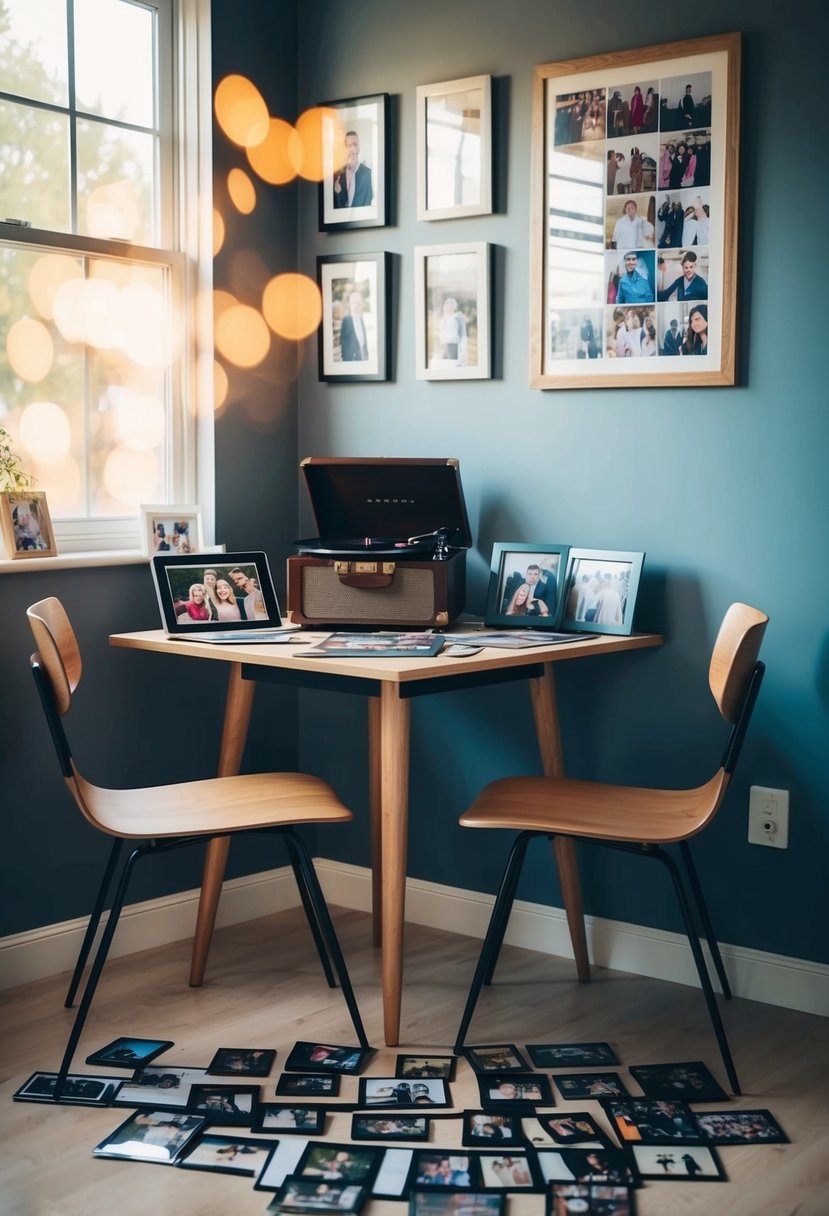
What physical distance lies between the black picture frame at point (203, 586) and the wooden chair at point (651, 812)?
0.66 m

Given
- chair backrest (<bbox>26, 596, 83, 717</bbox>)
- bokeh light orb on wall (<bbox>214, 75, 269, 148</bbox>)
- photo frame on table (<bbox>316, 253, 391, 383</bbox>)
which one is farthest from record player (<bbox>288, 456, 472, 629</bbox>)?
bokeh light orb on wall (<bbox>214, 75, 269, 148</bbox>)

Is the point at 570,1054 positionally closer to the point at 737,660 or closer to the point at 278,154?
the point at 737,660

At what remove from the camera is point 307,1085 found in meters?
2.31

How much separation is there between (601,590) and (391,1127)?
119 cm

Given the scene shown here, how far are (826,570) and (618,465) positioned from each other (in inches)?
20.3

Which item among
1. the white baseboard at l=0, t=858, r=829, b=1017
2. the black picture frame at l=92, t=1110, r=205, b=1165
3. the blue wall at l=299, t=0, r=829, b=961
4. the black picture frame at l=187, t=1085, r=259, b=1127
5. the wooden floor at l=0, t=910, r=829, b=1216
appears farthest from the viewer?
the white baseboard at l=0, t=858, r=829, b=1017

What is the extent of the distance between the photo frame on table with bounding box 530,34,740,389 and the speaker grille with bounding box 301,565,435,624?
547 millimetres

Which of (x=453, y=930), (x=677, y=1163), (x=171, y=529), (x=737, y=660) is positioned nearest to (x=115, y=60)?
(x=171, y=529)

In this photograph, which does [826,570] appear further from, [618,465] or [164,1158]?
[164,1158]

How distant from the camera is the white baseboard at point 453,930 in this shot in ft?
8.96

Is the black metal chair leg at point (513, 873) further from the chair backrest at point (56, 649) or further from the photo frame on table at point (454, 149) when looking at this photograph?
the photo frame on table at point (454, 149)

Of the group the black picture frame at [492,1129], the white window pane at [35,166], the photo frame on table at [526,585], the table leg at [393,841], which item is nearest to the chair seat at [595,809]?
the table leg at [393,841]

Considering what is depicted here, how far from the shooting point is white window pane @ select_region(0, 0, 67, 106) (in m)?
2.77

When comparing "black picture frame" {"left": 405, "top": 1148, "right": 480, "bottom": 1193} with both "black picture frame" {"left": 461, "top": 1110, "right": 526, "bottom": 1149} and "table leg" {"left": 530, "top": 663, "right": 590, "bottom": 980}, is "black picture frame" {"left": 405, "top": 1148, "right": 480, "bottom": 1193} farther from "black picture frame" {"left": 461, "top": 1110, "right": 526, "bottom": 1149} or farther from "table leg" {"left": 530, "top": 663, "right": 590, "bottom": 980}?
"table leg" {"left": 530, "top": 663, "right": 590, "bottom": 980}
